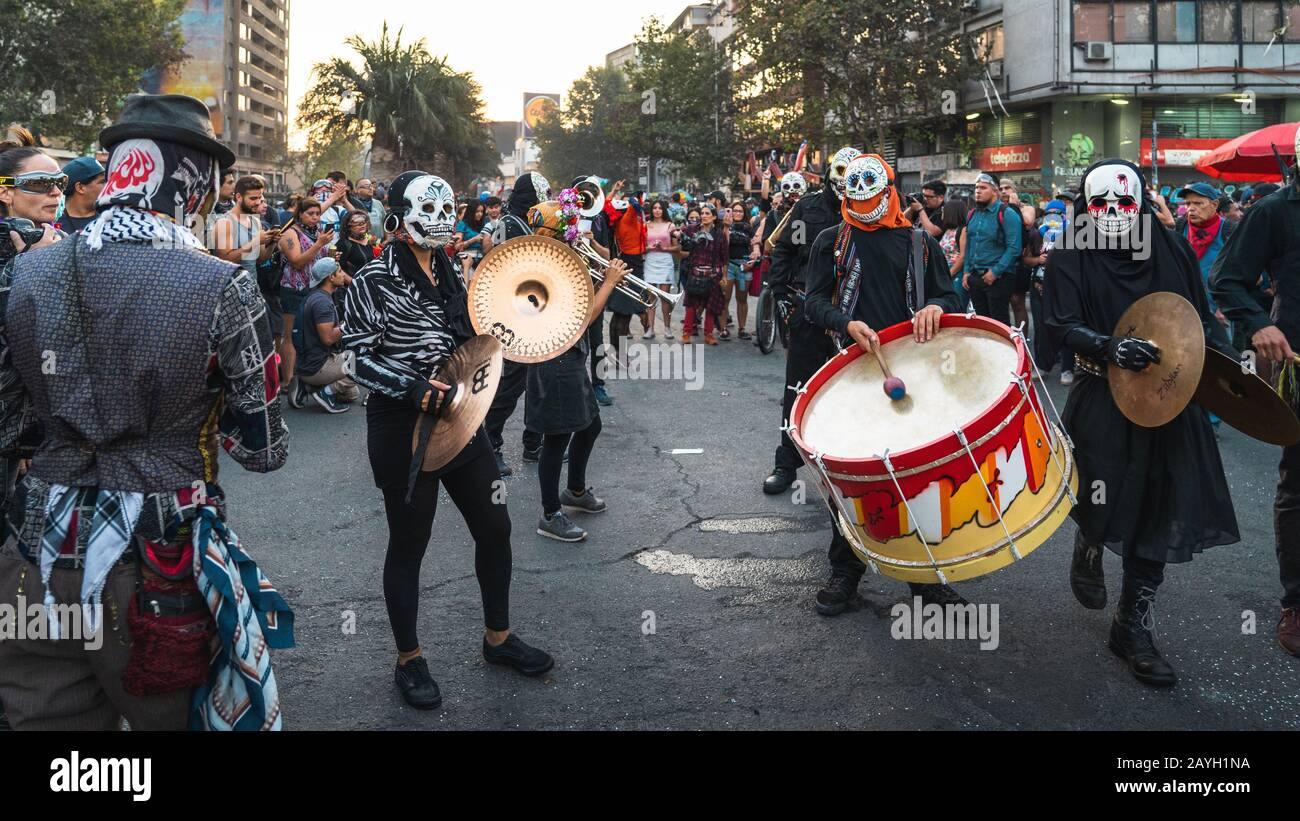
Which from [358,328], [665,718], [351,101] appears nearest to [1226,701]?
[665,718]

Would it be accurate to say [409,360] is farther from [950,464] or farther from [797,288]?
[797,288]

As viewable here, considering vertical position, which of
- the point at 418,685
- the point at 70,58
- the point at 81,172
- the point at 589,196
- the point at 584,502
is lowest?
the point at 418,685

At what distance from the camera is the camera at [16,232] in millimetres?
4219

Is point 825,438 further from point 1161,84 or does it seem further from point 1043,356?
point 1161,84

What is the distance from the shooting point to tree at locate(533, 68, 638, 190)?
2842 inches

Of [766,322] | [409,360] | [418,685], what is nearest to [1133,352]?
[409,360]

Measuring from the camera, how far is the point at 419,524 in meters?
4.00

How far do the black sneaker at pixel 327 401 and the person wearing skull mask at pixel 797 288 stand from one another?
4663mm

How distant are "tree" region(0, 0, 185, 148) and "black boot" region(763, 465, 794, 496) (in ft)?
84.5

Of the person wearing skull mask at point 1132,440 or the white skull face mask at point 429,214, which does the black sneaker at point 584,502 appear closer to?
the white skull face mask at point 429,214

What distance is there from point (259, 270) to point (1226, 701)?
30.6 feet

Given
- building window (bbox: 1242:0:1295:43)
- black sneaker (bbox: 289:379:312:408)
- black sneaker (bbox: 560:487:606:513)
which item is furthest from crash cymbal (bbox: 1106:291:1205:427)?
building window (bbox: 1242:0:1295:43)

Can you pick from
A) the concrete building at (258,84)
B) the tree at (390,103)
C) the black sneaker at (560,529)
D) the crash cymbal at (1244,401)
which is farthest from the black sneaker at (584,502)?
the concrete building at (258,84)

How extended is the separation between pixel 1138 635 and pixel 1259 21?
34.5 metres
